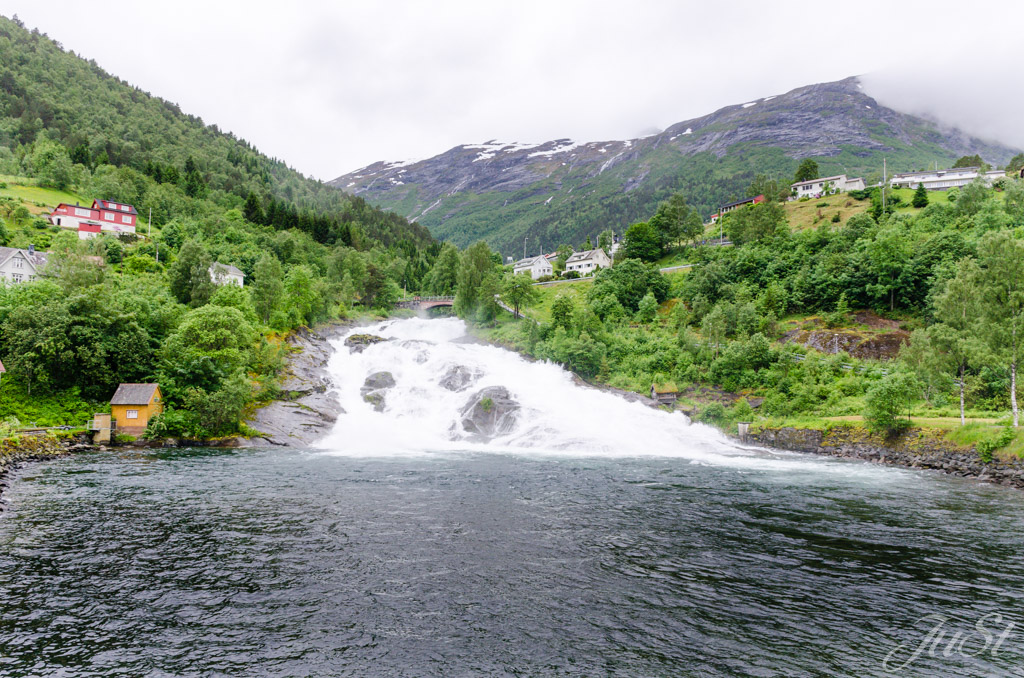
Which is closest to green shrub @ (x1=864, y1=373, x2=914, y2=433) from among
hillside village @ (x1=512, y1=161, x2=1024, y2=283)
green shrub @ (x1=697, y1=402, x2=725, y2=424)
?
green shrub @ (x1=697, y1=402, x2=725, y2=424)

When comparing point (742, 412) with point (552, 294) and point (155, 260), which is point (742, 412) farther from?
point (155, 260)

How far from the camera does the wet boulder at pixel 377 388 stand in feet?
181

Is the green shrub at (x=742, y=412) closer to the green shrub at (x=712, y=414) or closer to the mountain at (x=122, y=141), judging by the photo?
the green shrub at (x=712, y=414)

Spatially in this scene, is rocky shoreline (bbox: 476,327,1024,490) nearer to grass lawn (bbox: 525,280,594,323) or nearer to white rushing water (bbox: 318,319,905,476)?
white rushing water (bbox: 318,319,905,476)

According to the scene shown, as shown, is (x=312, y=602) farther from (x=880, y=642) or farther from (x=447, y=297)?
(x=447, y=297)

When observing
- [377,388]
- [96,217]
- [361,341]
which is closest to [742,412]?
[377,388]

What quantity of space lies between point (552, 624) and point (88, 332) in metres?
47.3

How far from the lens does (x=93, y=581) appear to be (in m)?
16.1

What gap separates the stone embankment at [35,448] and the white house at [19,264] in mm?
46812

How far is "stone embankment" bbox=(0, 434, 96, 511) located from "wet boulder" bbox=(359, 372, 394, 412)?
22857 mm

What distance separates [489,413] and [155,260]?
6972 cm

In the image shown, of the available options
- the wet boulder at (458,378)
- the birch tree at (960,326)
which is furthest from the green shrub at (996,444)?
the wet boulder at (458,378)

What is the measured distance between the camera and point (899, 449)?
4006cm

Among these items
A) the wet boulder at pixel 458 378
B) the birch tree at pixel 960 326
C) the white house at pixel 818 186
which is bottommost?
the wet boulder at pixel 458 378
